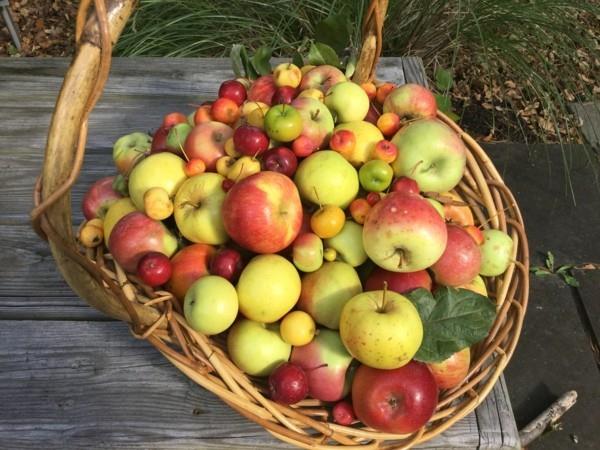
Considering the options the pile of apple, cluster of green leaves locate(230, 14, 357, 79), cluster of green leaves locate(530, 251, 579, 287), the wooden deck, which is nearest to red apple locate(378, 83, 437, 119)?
the pile of apple

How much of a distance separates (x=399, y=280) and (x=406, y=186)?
23 centimetres

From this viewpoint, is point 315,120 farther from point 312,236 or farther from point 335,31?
point 335,31

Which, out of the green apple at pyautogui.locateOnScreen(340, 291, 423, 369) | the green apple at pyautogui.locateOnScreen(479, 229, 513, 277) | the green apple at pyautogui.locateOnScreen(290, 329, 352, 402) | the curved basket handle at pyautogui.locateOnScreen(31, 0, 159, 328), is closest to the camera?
the curved basket handle at pyautogui.locateOnScreen(31, 0, 159, 328)

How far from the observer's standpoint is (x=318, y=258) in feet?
3.70

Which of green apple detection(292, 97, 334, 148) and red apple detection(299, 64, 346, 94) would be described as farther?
red apple detection(299, 64, 346, 94)

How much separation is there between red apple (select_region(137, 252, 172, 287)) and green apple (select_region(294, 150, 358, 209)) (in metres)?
0.37

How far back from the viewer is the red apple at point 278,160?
1211 millimetres

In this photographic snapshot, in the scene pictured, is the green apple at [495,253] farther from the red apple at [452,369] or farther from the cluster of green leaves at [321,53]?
the cluster of green leaves at [321,53]

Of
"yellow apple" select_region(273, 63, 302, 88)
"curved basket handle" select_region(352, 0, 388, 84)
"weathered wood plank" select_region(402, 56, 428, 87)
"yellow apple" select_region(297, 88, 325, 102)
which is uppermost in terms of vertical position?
"curved basket handle" select_region(352, 0, 388, 84)

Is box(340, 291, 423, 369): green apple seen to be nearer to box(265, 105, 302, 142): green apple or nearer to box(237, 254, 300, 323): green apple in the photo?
box(237, 254, 300, 323): green apple

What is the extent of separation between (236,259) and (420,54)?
6.65 feet

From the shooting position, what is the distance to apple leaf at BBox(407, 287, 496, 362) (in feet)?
3.43

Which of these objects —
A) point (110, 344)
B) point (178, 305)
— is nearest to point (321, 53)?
point (178, 305)

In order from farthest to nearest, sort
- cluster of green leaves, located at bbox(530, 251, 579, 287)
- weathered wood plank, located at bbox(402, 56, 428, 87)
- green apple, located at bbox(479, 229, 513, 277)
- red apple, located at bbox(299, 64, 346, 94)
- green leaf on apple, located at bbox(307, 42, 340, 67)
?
1. cluster of green leaves, located at bbox(530, 251, 579, 287)
2. weathered wood plank, located at bbox(402, 56, 428, 87)
3. green leaf on apple, located at bbox(307, 42, 340, 67)
4. red apple, located at bbox(299, 64, 346, 94)
5. green apple, located at bbox(479, 229, 513, 277)
